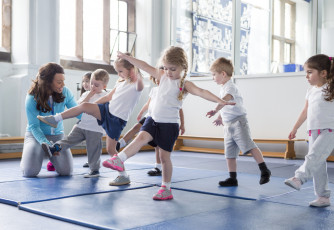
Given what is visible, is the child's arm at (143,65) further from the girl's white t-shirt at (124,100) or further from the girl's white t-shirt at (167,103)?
the girl's white t-shirt at (124,100)

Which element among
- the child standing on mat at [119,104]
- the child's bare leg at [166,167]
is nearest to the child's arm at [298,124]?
the child's bare leg at [166,167]

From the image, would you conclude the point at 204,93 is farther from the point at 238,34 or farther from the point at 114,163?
the point at 238,34

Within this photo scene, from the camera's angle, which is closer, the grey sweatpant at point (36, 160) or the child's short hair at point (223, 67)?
the child's short hair at point (223, 67)

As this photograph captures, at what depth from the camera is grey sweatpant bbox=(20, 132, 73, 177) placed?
3824mm

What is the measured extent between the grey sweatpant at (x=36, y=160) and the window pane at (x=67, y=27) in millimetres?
3255

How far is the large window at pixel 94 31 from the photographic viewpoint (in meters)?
7.04

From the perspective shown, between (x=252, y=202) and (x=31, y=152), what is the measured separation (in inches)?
86.4

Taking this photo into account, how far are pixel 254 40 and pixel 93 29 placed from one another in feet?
10.1

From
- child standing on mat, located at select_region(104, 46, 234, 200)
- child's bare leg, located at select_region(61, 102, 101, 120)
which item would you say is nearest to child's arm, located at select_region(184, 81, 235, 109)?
child standing on mat, located at select_region(104, 46, 234, 200)

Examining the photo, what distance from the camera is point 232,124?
356cm

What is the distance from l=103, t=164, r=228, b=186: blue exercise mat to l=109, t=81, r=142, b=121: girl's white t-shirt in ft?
2.02

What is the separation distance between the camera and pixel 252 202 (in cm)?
279

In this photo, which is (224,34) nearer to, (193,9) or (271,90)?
(193,9)

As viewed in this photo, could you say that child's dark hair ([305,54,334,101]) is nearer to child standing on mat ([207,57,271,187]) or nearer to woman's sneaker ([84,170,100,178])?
child standing on mat ([207,57,271,187])
